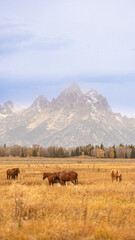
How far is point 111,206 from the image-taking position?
15.9m

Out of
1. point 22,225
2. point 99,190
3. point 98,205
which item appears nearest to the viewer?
point 22,225

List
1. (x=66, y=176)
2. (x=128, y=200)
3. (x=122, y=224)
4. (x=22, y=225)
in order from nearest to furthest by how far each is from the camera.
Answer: (x=22, y=225) < (x=122, y=224) < (x=128, y=200) < (x=66, y=176)

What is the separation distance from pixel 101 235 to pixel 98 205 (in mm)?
5717

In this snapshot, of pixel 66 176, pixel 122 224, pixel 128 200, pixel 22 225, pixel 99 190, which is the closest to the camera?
pixel 22 225

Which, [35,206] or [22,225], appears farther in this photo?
[35,206]

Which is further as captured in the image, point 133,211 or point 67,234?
point 133,211

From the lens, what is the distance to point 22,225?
37.0ft

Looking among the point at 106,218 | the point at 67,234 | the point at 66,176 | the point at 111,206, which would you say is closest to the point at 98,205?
the point at 111,206

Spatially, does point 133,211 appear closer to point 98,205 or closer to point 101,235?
point 98,205

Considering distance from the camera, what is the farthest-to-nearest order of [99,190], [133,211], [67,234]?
[99,190] → [133,211] → [67,234]

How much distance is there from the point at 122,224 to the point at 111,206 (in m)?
3.93

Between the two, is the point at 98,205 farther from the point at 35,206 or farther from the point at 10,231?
the point at 10,231

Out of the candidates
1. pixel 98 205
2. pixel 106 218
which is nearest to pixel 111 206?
pixel 98 205

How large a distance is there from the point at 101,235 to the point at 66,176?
61.2ft
